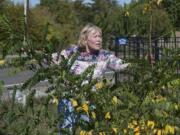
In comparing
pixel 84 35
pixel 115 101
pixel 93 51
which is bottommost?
pixel 115 101

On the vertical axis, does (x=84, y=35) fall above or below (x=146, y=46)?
above

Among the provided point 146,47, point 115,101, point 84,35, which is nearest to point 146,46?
point 146,47

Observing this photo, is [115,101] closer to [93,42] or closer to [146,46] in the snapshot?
[93,42]

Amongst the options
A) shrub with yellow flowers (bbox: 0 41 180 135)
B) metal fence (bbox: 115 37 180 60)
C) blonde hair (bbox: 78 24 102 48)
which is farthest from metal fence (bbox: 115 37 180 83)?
blonde hair (bbox: 78 24 102 48)

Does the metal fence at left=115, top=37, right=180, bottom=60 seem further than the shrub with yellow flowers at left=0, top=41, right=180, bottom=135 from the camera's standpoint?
Yes

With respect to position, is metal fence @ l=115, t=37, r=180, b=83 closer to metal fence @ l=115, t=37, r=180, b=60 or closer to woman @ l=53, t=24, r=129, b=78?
metal fence @ l=115, t=37, r=180, b=60

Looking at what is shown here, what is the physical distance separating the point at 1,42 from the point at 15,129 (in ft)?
2.20

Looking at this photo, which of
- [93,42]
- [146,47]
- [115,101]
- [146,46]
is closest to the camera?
[115,101]

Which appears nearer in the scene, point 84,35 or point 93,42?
point 93,42

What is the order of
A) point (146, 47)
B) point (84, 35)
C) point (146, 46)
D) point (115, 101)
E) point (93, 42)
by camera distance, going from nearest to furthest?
1. point (115, 101)
2. point (93, 42)
3. point (84, 35)
4. point (146, 47)
5. point (146, 46)

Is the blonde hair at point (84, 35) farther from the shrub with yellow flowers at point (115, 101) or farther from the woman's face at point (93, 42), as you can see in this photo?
the shrub with yellow flowers at point (115, 101)

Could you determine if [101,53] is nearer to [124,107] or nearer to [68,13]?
[124,107]

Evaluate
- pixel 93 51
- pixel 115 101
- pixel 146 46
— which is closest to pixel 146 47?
pixel 146 46

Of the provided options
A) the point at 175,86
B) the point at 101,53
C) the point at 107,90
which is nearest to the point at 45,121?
the point at 107,90
